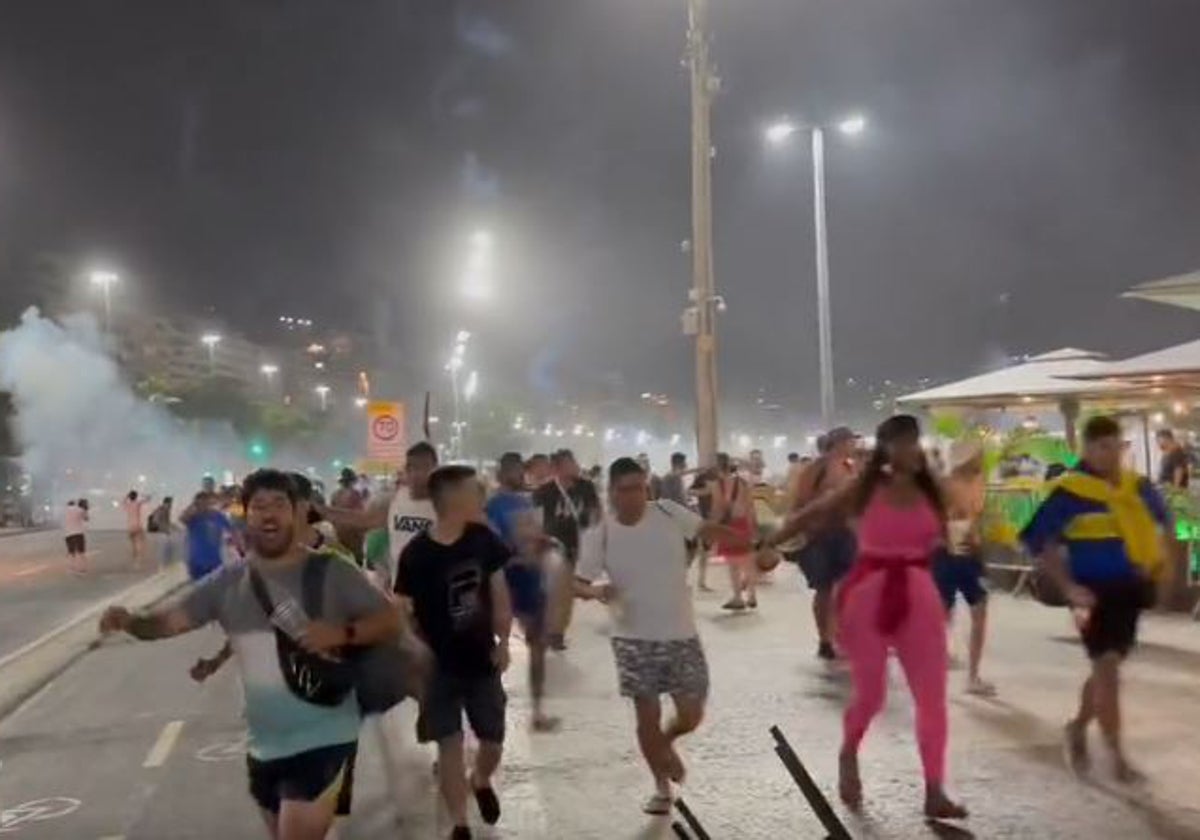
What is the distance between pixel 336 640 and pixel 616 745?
456 centimetres

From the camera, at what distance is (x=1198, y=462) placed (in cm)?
1958

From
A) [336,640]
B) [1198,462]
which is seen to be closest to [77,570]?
[1198,462]

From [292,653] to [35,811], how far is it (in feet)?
14.3

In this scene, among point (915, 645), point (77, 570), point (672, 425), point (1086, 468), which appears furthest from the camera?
point (672, 425)

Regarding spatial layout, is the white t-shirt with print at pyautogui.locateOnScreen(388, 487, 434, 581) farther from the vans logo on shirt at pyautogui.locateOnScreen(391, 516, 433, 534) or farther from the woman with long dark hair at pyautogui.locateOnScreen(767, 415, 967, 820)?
the woman with long dark hair at pyautogui.locateOnScreen(767, 415, 967, 820)

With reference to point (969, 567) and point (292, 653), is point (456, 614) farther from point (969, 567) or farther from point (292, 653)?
point (969, 567)

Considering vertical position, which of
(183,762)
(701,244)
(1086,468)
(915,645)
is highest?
(701,244)

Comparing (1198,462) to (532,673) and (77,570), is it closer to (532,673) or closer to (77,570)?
(532,673)

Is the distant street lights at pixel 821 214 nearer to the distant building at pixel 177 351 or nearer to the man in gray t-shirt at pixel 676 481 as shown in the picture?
the man in gray t-shirt at pixel 676 481

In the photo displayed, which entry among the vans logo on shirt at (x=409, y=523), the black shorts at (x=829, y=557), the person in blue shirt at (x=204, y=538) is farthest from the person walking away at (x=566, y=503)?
the person in blue shirt at (x=204, y=538)

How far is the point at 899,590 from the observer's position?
6.18 m

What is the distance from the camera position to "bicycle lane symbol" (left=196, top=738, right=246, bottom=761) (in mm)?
8914

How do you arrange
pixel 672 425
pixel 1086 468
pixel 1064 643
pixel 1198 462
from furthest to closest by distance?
pixel 672 425
pixel 1198 462
pixel 1064 643
pixel 1086 468

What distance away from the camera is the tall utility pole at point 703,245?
20312 mm
